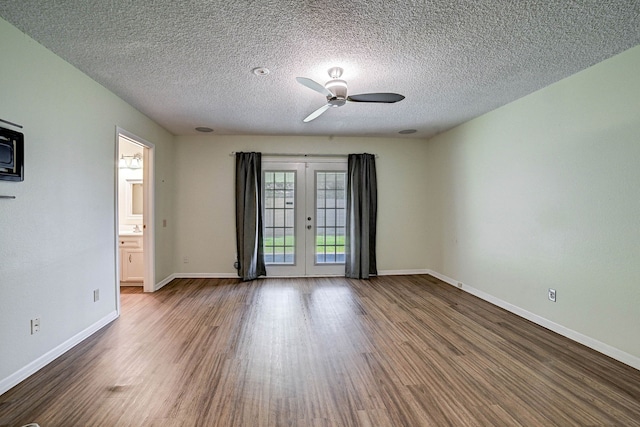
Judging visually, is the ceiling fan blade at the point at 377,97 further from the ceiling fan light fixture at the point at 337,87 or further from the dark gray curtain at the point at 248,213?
the dark gray curtain at the point at 248,213

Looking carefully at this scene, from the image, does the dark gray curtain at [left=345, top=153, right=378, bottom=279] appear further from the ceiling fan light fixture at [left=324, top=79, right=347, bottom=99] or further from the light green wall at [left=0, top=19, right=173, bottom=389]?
the light green wall at [left=0, top=19, right=173, bottom=389]

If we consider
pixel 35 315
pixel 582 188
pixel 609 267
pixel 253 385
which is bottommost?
pixel 253 385

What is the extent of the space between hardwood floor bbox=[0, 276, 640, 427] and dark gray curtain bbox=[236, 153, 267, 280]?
1526mm

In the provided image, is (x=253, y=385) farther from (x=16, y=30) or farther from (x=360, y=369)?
(x=16, y=30)

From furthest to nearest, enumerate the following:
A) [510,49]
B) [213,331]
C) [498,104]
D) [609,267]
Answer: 1. [498,104]
2. [213,331]
3. [609,267]
4. [510,49]

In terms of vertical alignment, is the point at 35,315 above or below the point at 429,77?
below

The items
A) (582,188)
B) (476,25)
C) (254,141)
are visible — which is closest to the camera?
(476,25)

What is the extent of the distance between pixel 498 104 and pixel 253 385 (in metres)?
4.02

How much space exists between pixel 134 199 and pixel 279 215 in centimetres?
251

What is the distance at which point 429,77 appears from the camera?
3020 millimetres

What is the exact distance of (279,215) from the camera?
549 cm

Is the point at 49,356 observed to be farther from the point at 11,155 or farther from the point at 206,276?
the point at 206,276

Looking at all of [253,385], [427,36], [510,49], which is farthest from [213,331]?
[510,49]

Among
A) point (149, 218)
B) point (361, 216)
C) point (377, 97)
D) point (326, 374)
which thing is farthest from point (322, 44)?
point (149, 218)
